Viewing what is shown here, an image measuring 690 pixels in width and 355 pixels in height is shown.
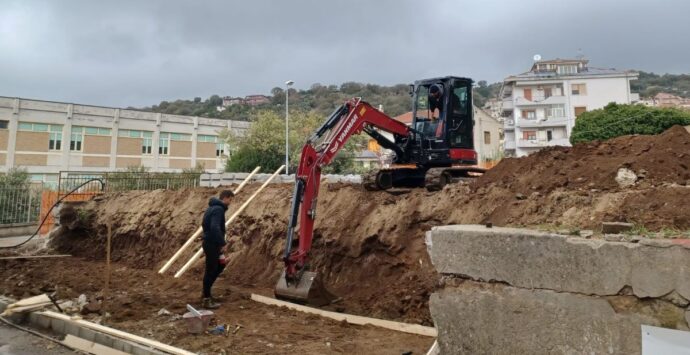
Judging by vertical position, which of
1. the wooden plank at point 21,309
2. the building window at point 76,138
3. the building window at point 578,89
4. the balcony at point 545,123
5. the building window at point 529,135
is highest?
the building window at point 578,89

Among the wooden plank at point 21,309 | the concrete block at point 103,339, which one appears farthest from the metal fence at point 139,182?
the concrete block at point 103,339

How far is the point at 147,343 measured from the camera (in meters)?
5.39

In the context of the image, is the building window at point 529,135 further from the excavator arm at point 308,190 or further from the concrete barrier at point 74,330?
the concrete barrier at point 74,330

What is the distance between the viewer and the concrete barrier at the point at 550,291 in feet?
9.27

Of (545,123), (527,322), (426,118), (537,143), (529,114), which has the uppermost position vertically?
(529,114)

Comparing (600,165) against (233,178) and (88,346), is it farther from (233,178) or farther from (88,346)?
(233,178)

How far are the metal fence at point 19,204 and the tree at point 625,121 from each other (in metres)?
31.8

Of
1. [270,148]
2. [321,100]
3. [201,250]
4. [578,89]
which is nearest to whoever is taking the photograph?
[201,250]

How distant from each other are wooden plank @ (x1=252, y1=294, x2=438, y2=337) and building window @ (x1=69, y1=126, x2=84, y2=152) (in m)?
43.5

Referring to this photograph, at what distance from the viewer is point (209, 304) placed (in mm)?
7305

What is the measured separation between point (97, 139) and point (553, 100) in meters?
49.8

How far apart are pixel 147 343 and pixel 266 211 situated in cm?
532

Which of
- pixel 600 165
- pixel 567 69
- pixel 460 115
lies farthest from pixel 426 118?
pixel 567 69

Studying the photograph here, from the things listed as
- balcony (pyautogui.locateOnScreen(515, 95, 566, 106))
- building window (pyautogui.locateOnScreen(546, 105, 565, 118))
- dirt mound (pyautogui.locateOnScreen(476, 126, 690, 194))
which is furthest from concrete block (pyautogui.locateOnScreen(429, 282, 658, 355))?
balcony (pyautogui.locateOnScreen(515, 95, 566, 106))
